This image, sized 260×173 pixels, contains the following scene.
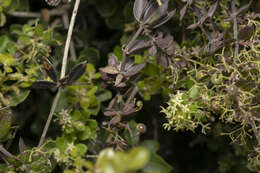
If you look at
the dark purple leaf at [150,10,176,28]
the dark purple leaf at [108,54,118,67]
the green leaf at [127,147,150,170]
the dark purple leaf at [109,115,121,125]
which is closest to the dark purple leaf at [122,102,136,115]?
the dark purple leaf at [109,115,121,125]

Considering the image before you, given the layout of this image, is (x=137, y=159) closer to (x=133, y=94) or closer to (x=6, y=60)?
(x=133, y=94)

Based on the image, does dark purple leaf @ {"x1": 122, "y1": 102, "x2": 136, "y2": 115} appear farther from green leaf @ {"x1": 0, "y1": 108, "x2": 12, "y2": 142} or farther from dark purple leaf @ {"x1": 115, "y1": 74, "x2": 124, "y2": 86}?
green leaf @ {"x1": 0, "y1": 108, "x2": 12, "y2": 142}

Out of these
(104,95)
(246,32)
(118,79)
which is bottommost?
(104,95)

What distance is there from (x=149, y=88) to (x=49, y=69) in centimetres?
30

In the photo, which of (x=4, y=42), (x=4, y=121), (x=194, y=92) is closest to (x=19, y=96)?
(x=4, y=121)

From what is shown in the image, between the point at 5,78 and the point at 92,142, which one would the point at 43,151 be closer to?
the point at 92,142

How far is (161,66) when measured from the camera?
3.06ft

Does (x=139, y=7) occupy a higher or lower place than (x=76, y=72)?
higher

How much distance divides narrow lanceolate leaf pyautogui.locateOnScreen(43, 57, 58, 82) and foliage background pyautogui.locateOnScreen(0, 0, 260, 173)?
9 cm

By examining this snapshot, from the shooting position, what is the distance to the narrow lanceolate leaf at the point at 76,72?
0.87 meters

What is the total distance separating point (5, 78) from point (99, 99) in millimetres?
307

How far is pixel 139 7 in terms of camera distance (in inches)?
35.3

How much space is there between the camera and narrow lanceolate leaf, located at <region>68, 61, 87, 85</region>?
0.87 m

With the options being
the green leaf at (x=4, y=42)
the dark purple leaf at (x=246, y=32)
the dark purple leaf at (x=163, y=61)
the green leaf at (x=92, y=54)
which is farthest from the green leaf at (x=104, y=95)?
the dark purple leaf at (x=246, y=32)
